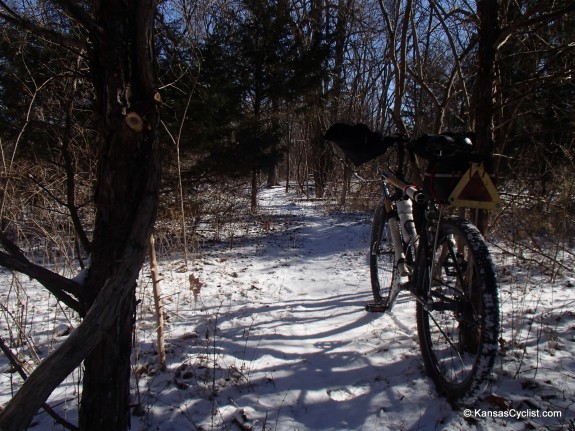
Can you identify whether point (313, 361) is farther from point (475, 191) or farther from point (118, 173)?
point (118, 173)

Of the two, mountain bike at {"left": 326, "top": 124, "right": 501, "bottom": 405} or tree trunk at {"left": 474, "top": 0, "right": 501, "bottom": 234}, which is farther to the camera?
tree trunk at {"left": 474, "top": 0, "right": 501, "bottom": 234}

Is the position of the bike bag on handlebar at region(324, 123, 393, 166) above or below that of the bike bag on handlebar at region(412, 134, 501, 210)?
above

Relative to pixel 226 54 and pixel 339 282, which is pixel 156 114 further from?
pixel 226 54

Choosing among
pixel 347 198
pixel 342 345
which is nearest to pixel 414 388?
pixel 342 345

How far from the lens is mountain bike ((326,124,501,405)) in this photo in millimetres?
1590

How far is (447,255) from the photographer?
2.01 metres

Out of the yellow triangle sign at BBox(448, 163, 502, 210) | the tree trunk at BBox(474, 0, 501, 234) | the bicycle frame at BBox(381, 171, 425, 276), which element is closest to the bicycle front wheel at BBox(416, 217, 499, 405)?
the yellow triangle sign at BBox(448, 163, 502, 210)

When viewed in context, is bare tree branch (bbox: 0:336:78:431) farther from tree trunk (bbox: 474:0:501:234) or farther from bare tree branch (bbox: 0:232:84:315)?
tree trunk (bbox: 474:0:501:234)

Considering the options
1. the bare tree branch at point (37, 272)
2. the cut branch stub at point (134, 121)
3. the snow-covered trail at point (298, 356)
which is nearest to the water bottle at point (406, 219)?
the snow-covered trail at point (298, 356)

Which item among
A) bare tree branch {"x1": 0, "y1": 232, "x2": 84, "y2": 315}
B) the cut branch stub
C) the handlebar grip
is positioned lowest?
bare tree branch {"x1": 0, "y1": 232, "x2": 84, "y2": 315}

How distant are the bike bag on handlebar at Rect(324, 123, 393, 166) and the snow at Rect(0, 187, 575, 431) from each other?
1325 mm

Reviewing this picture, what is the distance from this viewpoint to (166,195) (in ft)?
22.1

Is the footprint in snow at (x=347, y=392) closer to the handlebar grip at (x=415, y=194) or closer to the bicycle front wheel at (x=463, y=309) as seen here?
the bicycle front wheel at (x=463, y=309)

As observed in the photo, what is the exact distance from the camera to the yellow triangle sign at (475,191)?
5.66ft
